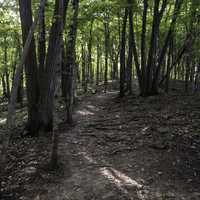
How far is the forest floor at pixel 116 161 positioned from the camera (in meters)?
5.86

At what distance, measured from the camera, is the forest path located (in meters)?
5.80

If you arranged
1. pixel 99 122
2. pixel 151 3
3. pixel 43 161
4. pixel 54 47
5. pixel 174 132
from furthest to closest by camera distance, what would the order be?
pixel 151 3 → pixel 99 122 → pixel 54 47 → pixel 174 132 → pixel 43 161

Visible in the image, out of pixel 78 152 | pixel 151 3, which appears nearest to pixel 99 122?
pixel 78 152

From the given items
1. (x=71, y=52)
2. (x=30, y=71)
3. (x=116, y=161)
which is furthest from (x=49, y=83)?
(x=116, y=161)

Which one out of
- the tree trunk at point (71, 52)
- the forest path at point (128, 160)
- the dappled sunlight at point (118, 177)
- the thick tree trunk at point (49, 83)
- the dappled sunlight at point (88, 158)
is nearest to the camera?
the forest path at point (128, 160)

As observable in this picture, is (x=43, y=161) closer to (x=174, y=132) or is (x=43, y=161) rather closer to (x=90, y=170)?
(x=90, y=170)

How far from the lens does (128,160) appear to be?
23.9 feet

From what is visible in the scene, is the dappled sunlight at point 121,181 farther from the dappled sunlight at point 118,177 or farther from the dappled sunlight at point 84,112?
the dappled sunlight at point 84,112

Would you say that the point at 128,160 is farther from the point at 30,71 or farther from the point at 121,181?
the point at 30,71

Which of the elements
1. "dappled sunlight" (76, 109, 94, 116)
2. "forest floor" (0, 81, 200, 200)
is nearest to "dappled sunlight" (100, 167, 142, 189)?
"forest floor" (0, 81, 200, 200)

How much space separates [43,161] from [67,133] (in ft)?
8.30

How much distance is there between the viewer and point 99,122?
11.1 metres

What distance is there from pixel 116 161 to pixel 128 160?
1.01 ft

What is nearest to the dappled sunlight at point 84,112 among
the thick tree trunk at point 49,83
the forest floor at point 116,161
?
the forest floor at point 116,161
